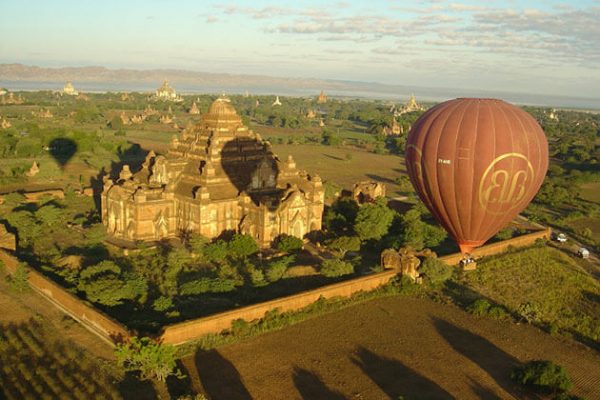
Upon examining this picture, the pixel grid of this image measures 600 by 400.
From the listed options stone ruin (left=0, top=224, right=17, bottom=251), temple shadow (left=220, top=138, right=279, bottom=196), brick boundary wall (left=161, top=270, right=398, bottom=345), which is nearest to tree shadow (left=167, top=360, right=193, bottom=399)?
brick boundary wall (left=161, top=270, right=398, bottom=345)

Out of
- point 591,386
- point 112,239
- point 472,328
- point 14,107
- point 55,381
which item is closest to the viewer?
point 55,381

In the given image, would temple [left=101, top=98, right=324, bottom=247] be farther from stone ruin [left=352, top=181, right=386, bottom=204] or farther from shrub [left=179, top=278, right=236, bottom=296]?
Answer: stone ruin [left=352, top=181, right=386, bottom=204]

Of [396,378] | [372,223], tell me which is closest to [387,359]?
[396,378]

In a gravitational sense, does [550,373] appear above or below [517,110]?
below

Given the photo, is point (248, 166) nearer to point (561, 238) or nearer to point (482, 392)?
point (482, 392)

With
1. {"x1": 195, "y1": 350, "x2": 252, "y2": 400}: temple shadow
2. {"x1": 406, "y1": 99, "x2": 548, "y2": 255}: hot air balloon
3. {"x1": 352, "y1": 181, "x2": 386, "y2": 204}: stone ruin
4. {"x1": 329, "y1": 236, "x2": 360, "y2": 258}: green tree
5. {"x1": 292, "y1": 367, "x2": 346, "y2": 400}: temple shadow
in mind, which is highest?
{"x1": 406, "y1": 99, "x2": 548, "y2": 255}: hot air balloon

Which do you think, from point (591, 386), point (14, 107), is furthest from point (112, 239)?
point (14, 107)

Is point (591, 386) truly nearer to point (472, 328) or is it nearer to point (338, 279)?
point (472, 328)

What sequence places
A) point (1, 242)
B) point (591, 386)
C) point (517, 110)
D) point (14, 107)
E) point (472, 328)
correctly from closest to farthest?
point (591, 386) < point (517, 110) < point (472, 328) < point (1, 242) < point (14, 107)
